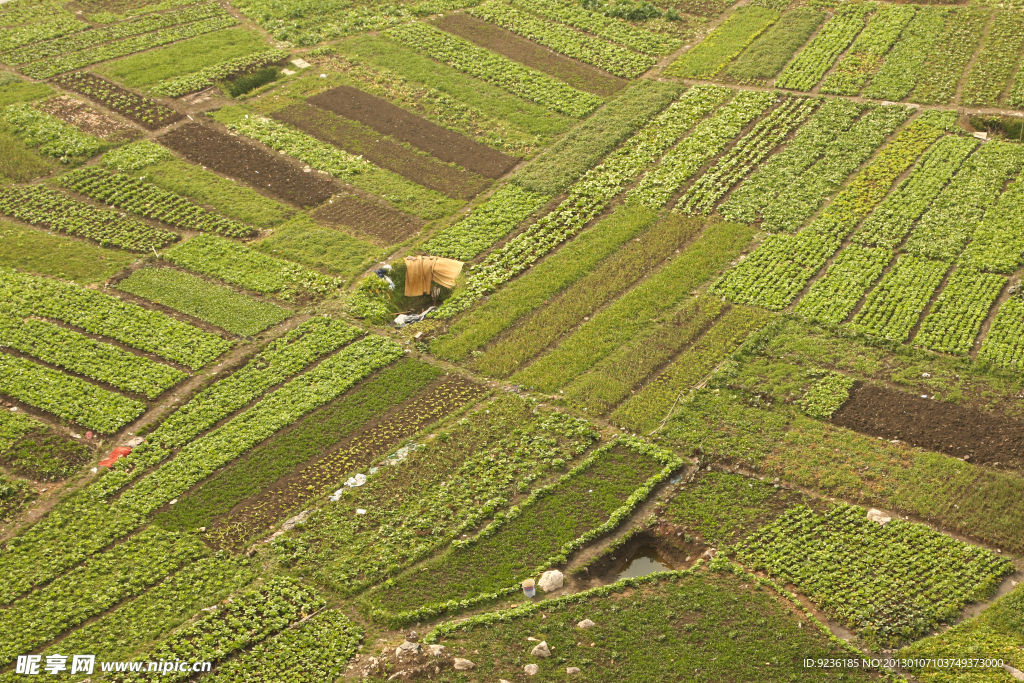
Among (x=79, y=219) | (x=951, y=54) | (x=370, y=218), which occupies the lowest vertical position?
(x=79, y=219)

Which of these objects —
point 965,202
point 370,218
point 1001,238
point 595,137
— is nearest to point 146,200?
point 370,218

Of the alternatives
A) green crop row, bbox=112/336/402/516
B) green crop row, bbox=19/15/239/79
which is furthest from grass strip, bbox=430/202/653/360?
green crop row, bbox=19/15/239/79

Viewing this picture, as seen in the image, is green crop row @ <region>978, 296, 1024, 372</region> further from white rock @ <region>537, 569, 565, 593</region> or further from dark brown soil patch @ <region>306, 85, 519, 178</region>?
dark brown soil patch @ <region>306, 85, 519, 178</region>

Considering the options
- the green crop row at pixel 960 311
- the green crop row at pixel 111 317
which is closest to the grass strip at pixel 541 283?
the green crop row at pixel 111 317

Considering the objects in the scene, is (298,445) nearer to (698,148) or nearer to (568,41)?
(698,148)

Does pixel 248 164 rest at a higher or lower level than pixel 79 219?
higher

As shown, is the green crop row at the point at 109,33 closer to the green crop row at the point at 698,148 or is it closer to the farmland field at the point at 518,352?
the farmland field at the point at 518,352

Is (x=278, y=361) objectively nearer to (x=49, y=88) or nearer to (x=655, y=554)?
(x=655, y=554)
